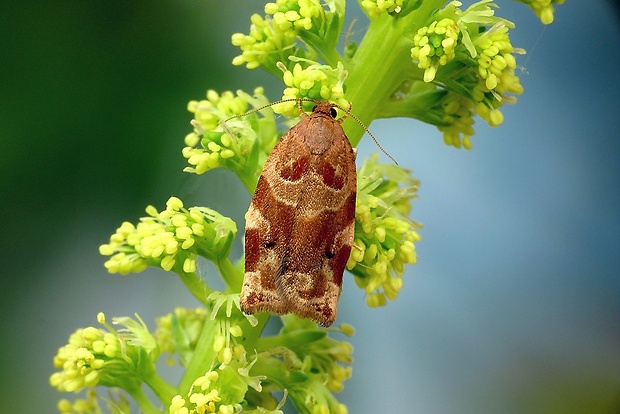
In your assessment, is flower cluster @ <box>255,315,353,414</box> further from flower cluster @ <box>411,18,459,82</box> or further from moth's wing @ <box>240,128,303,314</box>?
flower cluster @ <box>411,18,459,82</box>

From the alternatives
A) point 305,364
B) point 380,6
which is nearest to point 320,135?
point 380,6

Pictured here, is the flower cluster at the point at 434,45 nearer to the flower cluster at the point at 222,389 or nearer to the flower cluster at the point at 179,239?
the flower cluster at the point at 179,239

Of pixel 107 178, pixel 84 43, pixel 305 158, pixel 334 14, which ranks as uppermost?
pixel 84 43

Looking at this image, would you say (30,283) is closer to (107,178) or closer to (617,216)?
(107,178)

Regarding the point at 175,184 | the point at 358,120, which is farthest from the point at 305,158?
the point at 175,184

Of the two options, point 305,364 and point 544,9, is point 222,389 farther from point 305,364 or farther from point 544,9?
point 544,9

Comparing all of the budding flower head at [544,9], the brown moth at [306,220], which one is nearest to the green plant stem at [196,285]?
the brown moth at [306,220]

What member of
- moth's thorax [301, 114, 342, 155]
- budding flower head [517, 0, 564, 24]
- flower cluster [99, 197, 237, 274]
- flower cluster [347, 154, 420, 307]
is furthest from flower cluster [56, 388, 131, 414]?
budding flower head [517, 0, 564, 24]
